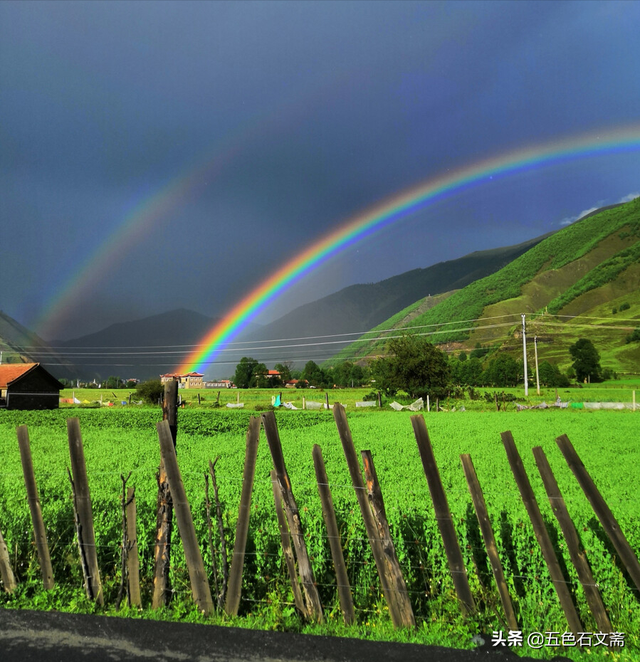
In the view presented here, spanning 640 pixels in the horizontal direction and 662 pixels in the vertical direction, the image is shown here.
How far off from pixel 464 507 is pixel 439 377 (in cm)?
6337

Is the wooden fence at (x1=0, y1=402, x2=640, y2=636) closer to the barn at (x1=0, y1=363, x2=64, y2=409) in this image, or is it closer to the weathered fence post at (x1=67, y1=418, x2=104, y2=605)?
the weathered fence post at (x1=67, y1=418, x2=104, y2=605)

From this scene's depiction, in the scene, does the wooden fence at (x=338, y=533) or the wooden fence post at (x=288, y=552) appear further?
the wooden fence post at (x=288, y=552)

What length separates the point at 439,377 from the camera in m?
68.6

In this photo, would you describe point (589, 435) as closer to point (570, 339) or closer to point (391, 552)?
point (391, 552)

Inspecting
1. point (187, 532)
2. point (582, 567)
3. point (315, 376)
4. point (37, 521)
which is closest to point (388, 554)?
point (582, 567)

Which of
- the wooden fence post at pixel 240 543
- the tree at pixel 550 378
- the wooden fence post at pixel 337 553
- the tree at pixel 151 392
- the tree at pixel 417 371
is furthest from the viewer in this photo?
the tree at pixel 550 378

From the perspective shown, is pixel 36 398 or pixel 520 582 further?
pixel 36 398

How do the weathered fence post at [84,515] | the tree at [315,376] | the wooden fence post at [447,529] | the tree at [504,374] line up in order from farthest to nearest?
1. the tree at [315,376]
2. the tree at [504,374]
3. the weathered fence post at [84,515]
4. the wooden fence post at [447,529]

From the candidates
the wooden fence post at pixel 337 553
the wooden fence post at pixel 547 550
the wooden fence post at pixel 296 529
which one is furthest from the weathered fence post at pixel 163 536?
the wooden fence post at pixel 547 550

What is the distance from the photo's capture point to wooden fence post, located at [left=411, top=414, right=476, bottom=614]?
5.37 m

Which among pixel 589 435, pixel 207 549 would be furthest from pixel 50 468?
pixel 589 435

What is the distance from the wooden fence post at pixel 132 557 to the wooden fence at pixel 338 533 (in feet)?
0.04

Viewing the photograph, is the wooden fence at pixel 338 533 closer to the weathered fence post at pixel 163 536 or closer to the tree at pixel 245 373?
the weathered fence post at pixel 163 536

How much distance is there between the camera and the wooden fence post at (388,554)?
541cm
